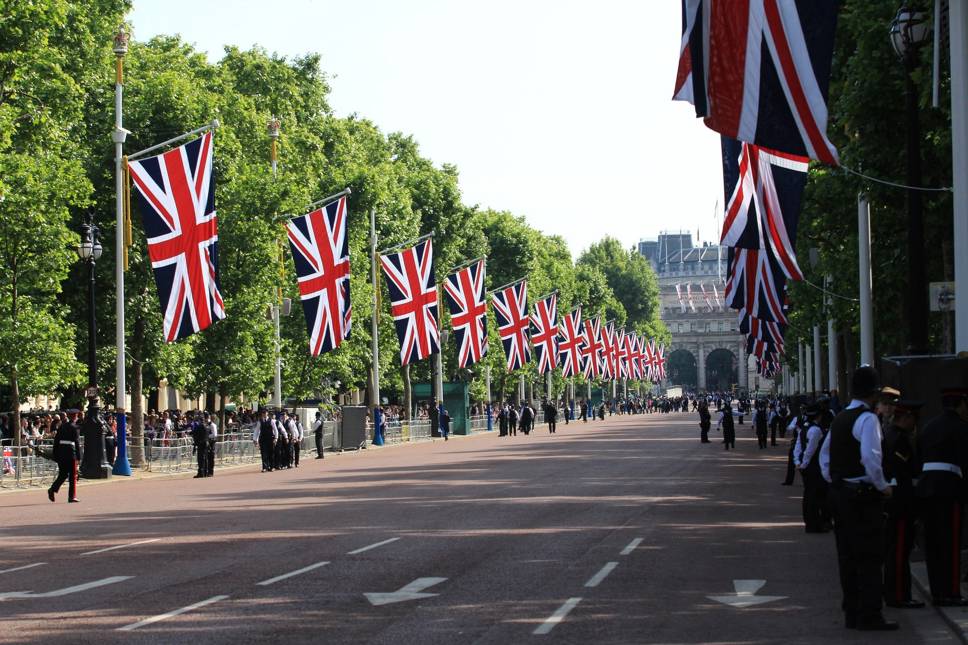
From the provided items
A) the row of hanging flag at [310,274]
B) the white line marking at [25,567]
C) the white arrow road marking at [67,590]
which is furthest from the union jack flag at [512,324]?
the white arrow road marking at [67,590]

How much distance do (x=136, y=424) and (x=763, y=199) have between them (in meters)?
26.3

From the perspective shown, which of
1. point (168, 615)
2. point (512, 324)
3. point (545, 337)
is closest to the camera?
point (168, 615)

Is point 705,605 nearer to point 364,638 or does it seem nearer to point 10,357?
point 364,638

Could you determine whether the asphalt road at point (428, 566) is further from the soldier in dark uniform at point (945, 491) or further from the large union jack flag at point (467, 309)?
the large union jack flag at point (467, 309)

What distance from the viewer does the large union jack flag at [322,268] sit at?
42062 mm

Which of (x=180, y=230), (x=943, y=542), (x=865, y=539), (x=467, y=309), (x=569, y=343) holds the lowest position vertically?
(x=943, y=542)

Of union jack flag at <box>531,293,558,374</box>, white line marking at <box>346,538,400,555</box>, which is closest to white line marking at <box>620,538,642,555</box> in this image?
white line marking at <box>346,538,400,555</box>

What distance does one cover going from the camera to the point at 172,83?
47781 millimetres

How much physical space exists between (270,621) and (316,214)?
30812 mm

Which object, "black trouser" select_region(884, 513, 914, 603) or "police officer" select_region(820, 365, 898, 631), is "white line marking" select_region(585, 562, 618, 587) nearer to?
"black trouser" select_region(884, 513, 914, 603)

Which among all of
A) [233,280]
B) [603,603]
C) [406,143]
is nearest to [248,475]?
[233,280]

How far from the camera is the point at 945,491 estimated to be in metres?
12.8

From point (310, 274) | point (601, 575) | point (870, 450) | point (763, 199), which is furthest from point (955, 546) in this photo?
point (310, 274)

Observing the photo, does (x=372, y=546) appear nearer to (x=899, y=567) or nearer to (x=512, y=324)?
(x=899, y=567)
